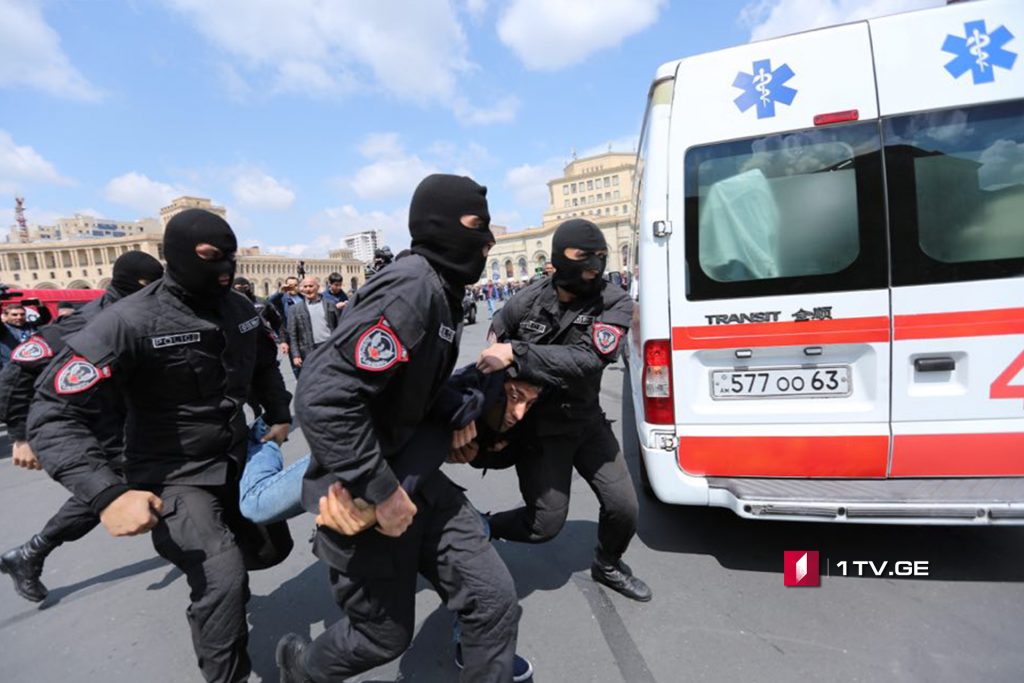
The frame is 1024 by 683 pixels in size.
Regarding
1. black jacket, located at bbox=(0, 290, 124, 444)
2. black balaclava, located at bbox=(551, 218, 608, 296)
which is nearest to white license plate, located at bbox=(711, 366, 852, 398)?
black balaclava, located at bbox=(551, 218, 608, 296)

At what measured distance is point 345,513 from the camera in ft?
5.01

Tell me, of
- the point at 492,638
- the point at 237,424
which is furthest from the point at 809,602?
the point at 237,424

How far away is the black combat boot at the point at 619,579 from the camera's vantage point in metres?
2.63

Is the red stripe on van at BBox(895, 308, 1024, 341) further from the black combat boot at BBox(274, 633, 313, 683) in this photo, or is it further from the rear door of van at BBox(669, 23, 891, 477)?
the black combat boot at BBox(274, 633, 313, 683)

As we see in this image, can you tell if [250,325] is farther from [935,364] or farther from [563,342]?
[935,364]

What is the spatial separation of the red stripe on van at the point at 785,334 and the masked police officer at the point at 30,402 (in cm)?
285

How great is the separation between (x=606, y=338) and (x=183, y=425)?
185cm

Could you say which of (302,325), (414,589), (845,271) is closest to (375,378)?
(414,589)

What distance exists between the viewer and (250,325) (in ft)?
7.87

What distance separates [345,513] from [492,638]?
0.67 metres

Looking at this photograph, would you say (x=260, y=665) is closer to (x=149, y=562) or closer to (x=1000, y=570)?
(x=149, y=562)

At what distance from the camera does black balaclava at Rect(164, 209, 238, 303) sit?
2.05 m

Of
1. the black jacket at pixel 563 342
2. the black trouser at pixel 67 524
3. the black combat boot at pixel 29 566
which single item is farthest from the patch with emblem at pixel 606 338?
the black combat boot at pixel 29 566
